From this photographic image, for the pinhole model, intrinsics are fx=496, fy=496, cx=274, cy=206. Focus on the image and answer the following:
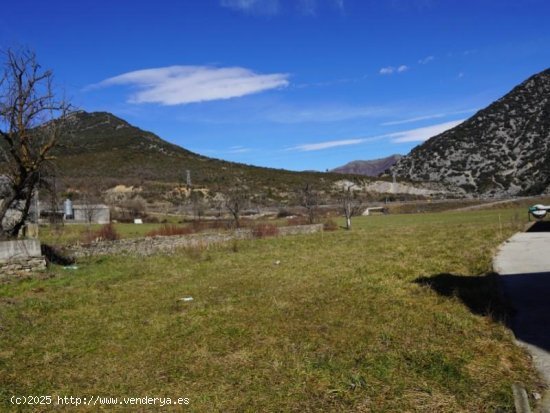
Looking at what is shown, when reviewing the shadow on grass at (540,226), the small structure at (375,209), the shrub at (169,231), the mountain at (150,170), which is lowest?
the small structure at (375,209)

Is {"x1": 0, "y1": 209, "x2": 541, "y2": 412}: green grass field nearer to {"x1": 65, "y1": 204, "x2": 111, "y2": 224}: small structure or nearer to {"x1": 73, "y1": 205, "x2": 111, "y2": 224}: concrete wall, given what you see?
{"x1": 65, "y1": 204, "x2": 111, "y2": 224}: small structure

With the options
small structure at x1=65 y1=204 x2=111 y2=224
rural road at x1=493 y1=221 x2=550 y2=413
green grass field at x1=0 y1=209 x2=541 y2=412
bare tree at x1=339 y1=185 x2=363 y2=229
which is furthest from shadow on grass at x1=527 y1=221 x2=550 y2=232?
small structure at x1=65 y1=204 x2=111 y2=224

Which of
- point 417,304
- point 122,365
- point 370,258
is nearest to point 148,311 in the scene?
point 122,365

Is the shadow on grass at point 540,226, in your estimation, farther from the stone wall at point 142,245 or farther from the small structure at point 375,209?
the small structure at point 375,209

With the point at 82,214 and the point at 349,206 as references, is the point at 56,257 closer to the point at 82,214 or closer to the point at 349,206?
the point at 349,206

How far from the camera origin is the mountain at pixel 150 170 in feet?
280

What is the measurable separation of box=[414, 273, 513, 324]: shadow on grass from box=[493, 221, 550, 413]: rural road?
17 centimetres

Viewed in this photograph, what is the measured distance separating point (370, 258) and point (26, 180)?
1162 cm

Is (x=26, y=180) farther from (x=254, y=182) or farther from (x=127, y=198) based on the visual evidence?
(x=254, y=182)

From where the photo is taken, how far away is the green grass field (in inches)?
217

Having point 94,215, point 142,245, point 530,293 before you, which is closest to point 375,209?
point 94,215

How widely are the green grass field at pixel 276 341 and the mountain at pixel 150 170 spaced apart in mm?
62011

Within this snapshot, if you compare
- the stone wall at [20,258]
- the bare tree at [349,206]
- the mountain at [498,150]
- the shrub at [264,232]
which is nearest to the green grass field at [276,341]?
the stone wall at [20,258]

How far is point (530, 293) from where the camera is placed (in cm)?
945
